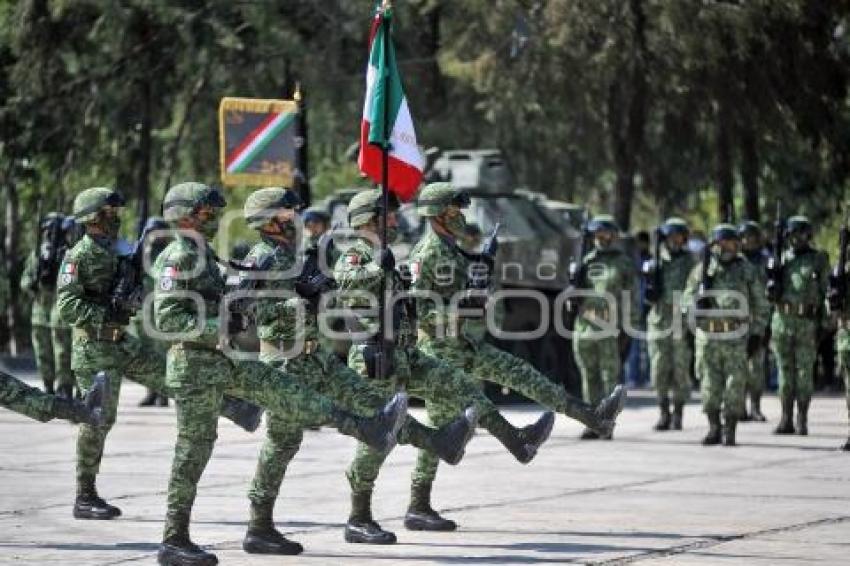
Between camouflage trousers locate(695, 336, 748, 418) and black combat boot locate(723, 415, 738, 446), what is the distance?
0.18 meters

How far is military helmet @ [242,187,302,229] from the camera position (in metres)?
11.5

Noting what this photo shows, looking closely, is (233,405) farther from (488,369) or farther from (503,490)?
(503,490)

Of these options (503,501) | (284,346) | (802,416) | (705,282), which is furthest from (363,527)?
(802,416)

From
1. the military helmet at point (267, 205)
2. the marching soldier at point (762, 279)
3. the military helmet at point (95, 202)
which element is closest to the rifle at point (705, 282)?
the marching soldier at point (762, 279)

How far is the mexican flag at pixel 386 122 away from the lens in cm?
1320

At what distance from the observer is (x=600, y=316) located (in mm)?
20312

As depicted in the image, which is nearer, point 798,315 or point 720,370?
point 720,370

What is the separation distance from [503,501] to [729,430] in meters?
5.07

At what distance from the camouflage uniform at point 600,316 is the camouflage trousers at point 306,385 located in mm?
8736

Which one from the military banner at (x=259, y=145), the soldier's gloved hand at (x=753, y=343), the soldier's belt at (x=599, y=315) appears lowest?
the soldier's gloved hand at (x=753, y=343)

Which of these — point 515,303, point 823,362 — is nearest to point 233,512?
point 515,303

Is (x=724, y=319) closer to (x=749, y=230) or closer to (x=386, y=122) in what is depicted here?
(x=749, y=230)

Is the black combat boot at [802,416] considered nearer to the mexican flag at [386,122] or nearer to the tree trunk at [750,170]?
the mexican flag at [386,122]

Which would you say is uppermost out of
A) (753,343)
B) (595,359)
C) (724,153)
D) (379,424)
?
(724,153)
